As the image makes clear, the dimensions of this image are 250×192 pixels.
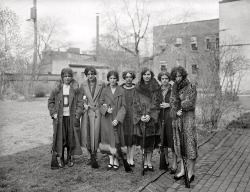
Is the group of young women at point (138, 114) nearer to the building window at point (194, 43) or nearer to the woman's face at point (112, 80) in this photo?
the woman's face at point (112, 80)

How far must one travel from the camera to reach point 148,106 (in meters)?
5.00

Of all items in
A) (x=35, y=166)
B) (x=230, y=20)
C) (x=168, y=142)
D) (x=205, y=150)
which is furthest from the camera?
(x=230, y=20)

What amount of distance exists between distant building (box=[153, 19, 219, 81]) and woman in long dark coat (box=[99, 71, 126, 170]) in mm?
22217

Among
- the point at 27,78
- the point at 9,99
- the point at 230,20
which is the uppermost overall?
the point at 230,20

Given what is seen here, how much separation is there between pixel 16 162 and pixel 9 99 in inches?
712

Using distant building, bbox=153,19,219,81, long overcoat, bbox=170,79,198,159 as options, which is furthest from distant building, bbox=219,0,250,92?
long overcoat, bbox=170,79,198,159

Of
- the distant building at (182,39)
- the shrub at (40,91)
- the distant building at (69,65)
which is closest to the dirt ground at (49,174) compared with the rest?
the shrub at (40,91)

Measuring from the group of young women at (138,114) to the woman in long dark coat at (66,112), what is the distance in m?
0.04

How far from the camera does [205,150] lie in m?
6.84

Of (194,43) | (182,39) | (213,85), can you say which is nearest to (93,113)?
(213,85)

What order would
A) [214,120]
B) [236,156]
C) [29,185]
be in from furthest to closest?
[214,120]
[236,156]
[29,185]

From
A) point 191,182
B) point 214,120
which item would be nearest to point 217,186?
point 191,182

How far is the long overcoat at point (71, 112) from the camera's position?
5324mm

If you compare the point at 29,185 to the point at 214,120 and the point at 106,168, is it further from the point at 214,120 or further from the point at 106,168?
the point at 214,120
